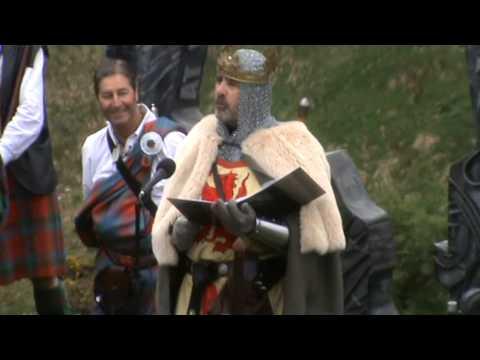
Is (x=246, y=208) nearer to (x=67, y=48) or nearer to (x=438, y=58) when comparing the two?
(x=438, y=58)

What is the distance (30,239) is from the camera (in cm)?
1023

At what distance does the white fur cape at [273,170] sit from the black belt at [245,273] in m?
0.12

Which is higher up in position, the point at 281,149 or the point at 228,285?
the point at 281,149

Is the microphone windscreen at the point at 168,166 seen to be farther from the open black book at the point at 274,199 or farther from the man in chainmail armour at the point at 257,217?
the open black book at the point at 274,199

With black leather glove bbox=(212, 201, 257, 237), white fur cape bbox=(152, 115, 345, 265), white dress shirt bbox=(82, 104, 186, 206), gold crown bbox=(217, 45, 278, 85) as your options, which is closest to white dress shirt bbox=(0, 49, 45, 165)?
white dress shirt bbox=(82, 104, 186, 206)

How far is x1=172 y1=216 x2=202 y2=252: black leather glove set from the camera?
26.0ft

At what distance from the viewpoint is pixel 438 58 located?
1400 cm

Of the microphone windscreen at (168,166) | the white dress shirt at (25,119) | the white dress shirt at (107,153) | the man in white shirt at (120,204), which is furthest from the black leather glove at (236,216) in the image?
the white dress shirt at (25,119)

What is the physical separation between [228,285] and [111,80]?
1661 millimetres

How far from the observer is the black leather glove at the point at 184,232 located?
793 centimetres

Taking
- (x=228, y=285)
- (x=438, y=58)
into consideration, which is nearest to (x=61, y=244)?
(x=228, y=285)

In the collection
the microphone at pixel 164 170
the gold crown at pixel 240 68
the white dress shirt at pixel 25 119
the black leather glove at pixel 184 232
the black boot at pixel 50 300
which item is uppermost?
the gold crown at pixel 240 68

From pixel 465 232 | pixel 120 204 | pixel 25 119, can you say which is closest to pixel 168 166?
pixel 120 204

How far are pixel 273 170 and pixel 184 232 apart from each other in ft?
1.41
